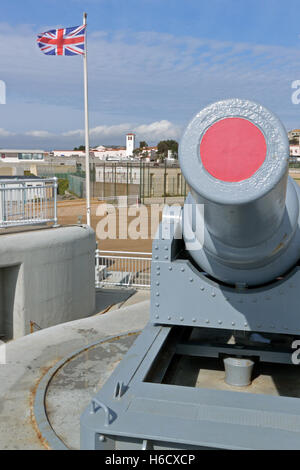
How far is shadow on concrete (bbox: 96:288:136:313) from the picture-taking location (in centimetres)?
1096

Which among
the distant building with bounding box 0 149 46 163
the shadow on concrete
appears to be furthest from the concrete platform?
the distant building with bounding box 0 149 46 163

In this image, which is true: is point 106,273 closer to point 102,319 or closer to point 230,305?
point 102,319

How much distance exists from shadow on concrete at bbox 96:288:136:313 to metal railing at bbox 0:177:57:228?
93.1 inches

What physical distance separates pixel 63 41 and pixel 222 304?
36.3 ft

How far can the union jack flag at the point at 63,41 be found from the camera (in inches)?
510

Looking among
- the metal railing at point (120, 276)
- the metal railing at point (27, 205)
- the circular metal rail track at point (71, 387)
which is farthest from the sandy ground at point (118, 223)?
the circular metal rail track at point (71, 387)

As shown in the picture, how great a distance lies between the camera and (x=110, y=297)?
38.5 ft

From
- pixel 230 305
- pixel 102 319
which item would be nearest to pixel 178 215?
pixel 230 305

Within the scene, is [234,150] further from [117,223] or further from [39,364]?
[117,223]

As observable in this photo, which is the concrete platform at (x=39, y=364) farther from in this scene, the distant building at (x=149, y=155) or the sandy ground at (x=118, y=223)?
the distant building at (x=149, y=155)

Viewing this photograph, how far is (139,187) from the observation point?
39062 millimetres

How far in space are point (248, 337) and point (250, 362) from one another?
46 cm

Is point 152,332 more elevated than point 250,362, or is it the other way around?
point 152,332

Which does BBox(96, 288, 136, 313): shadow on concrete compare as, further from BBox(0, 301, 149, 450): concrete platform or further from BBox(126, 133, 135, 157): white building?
BBox(126, 133, 135, 157): white building
